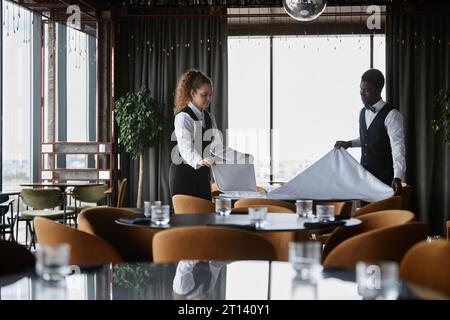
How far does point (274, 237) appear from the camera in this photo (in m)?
3.59

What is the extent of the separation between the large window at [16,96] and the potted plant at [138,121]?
1227mm

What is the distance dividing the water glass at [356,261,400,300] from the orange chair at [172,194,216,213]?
267 centimetres

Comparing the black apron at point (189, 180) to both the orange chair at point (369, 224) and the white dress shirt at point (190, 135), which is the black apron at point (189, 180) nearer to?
the white dress shirt at point (190, 135)

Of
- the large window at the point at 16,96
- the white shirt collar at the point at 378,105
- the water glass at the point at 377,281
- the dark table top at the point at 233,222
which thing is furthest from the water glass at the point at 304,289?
the large window at the point at 16,96

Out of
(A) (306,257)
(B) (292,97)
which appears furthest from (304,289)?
(B) (292,97)

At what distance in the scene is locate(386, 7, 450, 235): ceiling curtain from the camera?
915 cm

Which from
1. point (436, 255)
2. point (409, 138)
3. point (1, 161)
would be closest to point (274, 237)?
point (436, 255)

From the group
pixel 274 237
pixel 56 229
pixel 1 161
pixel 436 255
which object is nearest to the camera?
pixel 436 255

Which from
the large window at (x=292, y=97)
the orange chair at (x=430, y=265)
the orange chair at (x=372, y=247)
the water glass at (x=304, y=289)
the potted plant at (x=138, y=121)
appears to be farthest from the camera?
the large window at (x=292, y=97)

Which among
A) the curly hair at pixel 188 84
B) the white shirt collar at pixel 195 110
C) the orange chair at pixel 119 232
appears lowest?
the orange chair at pixel 119 232

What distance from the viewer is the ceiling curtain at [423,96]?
9148 mm
